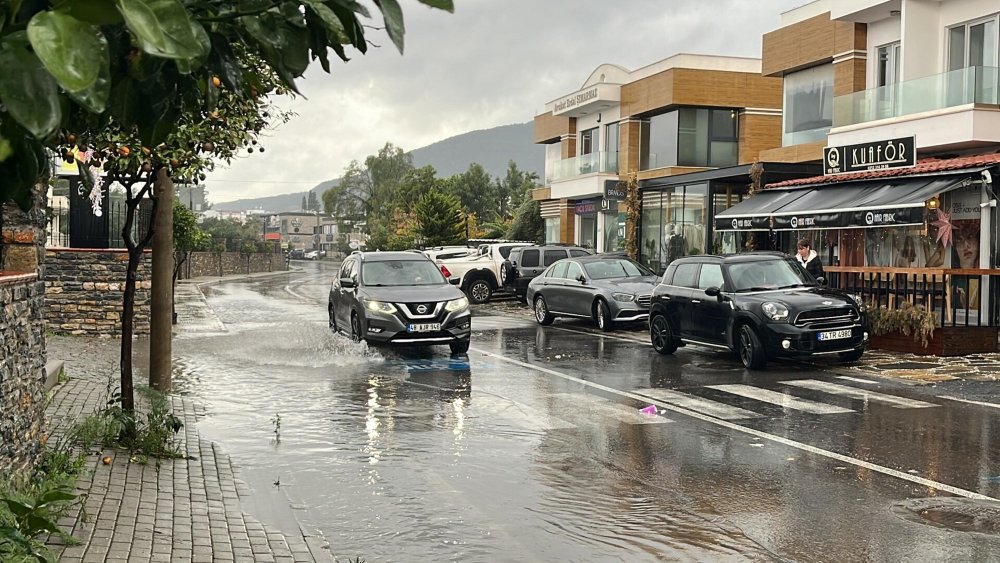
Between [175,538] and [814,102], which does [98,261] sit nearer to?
[175,538]

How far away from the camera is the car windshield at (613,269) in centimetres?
2300

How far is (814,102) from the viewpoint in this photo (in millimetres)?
29734

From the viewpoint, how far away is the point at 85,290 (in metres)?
20.2

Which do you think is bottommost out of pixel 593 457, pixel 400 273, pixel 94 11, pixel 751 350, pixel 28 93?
pixel 593 457

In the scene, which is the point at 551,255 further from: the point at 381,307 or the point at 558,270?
the point at 381,307

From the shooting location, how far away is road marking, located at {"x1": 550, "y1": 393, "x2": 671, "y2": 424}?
10.9 meters

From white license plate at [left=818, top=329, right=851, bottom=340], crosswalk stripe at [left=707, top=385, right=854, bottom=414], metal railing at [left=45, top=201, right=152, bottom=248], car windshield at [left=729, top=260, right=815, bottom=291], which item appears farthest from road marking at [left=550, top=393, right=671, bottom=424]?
metal railing at [left=45, top=201, right=152, bottom=248]

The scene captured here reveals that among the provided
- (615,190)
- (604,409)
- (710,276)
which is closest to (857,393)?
(604,409)

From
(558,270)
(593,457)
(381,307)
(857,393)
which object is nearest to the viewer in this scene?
(593,457)

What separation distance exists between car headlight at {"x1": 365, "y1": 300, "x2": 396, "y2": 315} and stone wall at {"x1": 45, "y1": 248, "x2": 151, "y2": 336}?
613cm

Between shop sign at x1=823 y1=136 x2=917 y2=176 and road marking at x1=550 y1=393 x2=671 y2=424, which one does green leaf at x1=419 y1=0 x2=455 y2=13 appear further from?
shop sign at x1=823 y1=136 x2=917 y2=176

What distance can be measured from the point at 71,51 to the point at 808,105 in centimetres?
3054

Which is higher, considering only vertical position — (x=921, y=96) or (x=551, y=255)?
(x=921, y=96)

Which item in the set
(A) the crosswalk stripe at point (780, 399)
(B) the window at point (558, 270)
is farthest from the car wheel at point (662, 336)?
(B) the window at point (558, 270)
